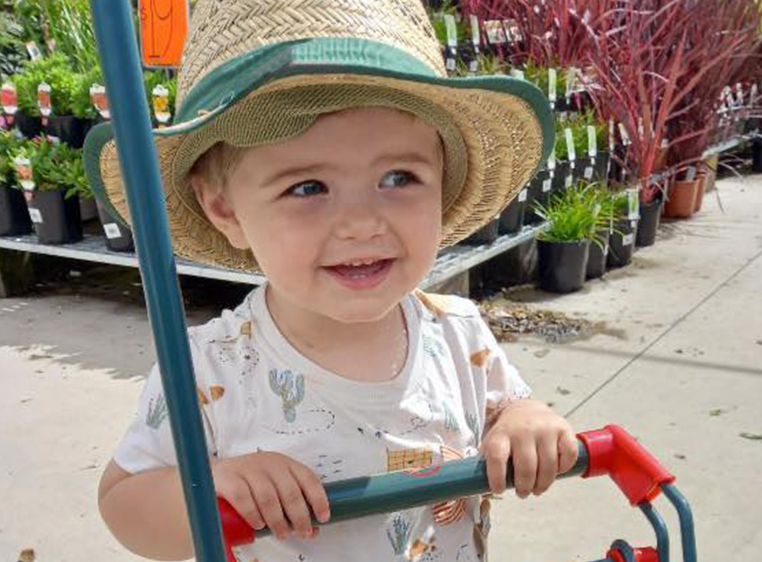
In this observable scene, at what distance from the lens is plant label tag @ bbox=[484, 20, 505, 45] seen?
548 centimetres

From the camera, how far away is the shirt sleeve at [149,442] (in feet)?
3.90

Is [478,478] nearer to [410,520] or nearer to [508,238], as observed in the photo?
[410,520]

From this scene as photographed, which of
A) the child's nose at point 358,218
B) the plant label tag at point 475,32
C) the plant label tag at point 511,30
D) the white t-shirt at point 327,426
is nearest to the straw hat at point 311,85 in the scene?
the child's nose at point 358,218

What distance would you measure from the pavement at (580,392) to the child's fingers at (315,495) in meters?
1.46

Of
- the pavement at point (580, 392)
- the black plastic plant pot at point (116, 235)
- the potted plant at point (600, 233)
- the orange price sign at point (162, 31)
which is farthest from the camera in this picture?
the potted plant at point (600, 233)

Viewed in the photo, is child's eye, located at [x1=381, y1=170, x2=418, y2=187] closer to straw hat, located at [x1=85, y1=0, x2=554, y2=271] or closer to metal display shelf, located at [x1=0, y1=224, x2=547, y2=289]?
straw hat, located at [x1=85, y1=0, x2=554, y2=271]

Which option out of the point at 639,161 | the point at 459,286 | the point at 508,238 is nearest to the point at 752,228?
the point at 639,161

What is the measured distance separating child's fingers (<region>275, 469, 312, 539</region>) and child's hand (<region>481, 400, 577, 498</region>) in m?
0.22

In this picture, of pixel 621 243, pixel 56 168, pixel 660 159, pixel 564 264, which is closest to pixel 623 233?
pixel 621 243

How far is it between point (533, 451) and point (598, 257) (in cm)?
351

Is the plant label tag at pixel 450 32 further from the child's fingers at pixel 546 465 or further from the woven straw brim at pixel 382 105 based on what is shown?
the child's fingers at pixel 546 465

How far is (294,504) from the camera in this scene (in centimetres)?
95

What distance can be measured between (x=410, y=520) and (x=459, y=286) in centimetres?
277

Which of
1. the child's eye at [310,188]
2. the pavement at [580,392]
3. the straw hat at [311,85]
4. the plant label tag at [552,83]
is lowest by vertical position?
the pavement at [580,392]
